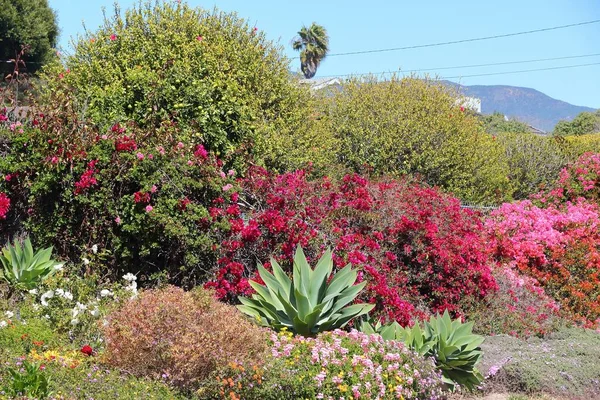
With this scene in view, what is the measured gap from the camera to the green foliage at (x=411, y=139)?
583 inches

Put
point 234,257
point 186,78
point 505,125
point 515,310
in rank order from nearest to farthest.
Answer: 1. point 234,257
2. point 515,310
3. point 186,78
4. point 505,125

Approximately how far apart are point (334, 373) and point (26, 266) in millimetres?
3854

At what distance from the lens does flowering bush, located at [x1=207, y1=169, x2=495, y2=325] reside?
8.14m

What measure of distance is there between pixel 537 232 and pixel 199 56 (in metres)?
6.00

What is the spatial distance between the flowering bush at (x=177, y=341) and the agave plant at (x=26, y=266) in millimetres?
2222

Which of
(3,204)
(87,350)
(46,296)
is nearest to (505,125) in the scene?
(3,204)

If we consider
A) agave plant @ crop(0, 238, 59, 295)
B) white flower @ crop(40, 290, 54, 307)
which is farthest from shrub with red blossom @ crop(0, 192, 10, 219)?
white flower @ crop(40, 290, 54, 307)

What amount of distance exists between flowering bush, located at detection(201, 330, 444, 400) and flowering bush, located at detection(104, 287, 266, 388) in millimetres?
162

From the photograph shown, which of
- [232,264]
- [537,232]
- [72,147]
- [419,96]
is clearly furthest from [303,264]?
[419,96]

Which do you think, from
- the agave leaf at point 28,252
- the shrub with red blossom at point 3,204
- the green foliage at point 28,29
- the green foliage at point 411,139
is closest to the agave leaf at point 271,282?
the agave leaf at point 28,252

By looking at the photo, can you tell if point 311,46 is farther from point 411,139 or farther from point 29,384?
point 29,384

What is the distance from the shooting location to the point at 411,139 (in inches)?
584

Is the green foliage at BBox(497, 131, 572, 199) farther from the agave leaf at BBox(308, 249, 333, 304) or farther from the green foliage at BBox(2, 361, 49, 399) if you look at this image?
the green foliage at BBox(2, 361, 49, 399)

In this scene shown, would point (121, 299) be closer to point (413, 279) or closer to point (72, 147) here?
point (72, 147)
